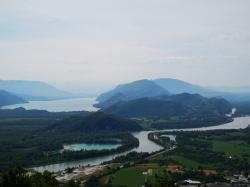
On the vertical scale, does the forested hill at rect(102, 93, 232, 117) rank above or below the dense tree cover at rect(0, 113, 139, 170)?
above

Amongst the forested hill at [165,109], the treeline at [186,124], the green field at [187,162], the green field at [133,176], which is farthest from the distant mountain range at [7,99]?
the green field at [133,176]

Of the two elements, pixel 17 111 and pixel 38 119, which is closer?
pixel 38 119

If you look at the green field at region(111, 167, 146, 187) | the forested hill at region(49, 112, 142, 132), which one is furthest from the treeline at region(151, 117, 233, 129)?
the green field at region(111, 167, 146, 187)

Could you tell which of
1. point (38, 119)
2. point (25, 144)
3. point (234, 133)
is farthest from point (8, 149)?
point (38, 119)

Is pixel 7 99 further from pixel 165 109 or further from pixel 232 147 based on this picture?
pixel 232 147

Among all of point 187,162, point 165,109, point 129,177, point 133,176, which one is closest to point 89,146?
point 187,162

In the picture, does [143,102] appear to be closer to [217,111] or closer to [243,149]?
[217,111]

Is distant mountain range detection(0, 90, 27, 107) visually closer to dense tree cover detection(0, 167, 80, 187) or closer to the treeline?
the treeline
